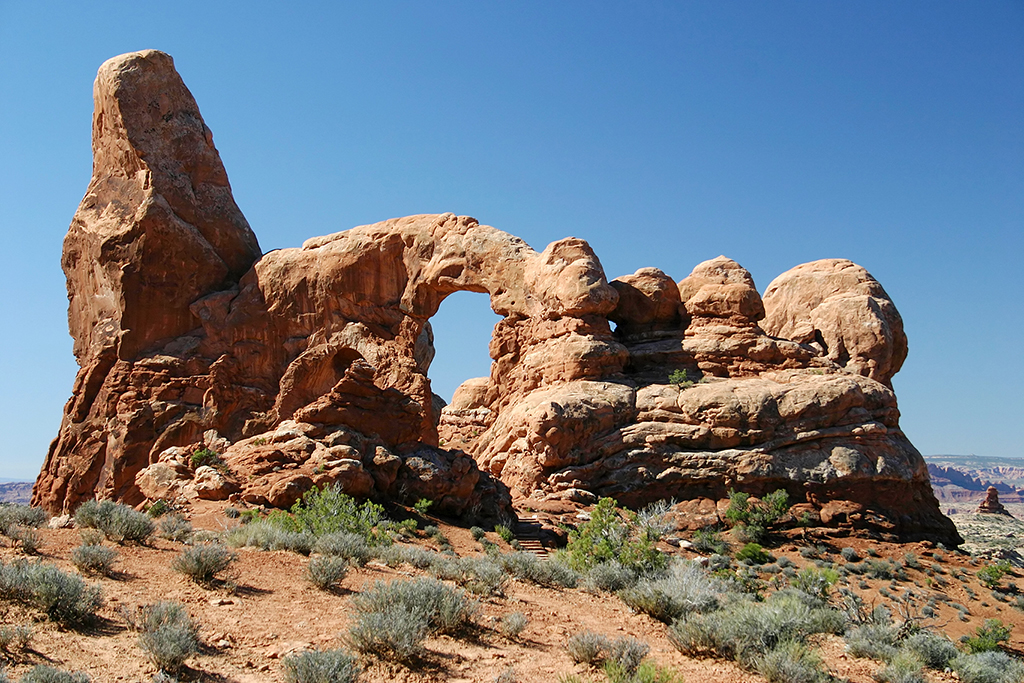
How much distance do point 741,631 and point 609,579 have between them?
12.1ft

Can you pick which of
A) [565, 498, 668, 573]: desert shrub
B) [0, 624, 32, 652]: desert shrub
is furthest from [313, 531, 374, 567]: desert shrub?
[0, 624, 32, 652]: desert shrub

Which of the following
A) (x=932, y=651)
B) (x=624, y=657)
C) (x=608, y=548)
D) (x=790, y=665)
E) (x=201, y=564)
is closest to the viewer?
(x=624, y=657)

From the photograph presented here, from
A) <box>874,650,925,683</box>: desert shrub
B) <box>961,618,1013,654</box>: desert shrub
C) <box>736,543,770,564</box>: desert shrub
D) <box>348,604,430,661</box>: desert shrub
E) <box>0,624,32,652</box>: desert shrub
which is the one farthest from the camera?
<box>736,543,770,564</box>: desert shrub

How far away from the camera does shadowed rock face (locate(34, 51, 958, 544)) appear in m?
26.5

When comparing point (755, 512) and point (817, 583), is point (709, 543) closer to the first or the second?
point (755, 512)

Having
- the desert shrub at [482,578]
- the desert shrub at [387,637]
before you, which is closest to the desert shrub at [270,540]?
the desert shrub at [482,578]

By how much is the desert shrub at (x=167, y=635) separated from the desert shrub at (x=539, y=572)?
586 centimetres

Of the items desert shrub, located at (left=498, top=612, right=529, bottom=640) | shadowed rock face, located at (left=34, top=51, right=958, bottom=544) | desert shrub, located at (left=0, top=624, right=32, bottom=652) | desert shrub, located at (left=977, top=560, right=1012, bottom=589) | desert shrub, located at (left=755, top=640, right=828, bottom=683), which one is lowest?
desert shrub, located at (left=977, top=560, right=1012, bottom=589)

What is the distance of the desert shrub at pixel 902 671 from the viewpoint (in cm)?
907

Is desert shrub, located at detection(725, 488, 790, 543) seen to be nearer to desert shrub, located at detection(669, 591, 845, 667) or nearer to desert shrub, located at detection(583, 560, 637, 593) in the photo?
desert shrub, located at detection(583, 560, 637, 593)

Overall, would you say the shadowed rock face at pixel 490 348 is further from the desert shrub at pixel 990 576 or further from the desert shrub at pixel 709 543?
the desert shrub at pixel 990 576

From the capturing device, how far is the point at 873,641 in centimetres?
1066

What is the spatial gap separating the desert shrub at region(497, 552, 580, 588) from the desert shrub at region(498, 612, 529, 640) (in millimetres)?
3205

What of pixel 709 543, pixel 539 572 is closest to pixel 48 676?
pixel 539 572
